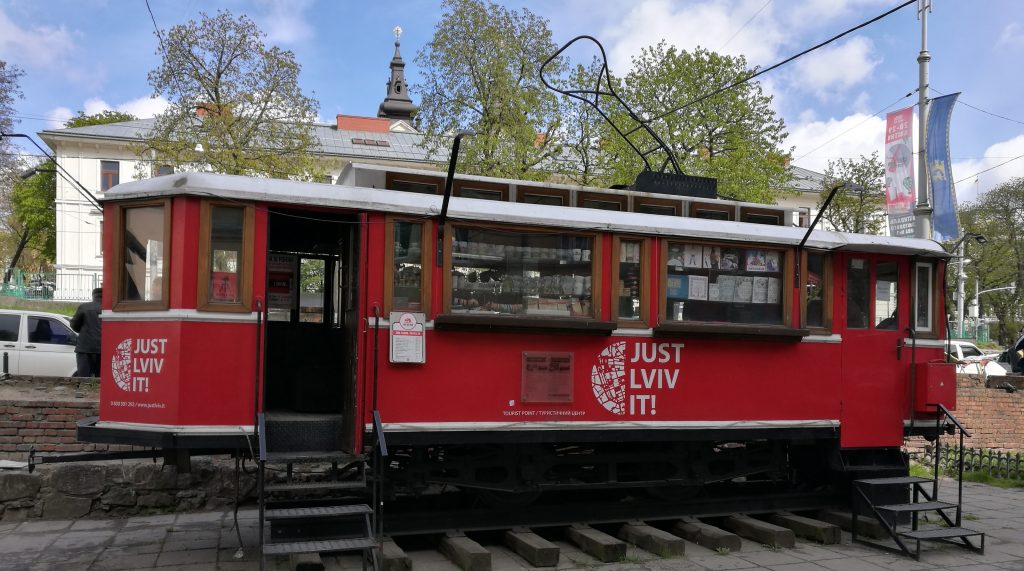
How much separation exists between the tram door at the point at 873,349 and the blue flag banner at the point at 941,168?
8.59 m

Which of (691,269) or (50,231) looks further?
(50,231)

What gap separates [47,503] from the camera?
797 cm

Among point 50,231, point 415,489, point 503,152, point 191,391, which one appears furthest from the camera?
point 50,231

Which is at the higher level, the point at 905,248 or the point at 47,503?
the point at 905,248

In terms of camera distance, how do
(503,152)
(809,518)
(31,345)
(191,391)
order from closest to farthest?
(191,391)
(809,518)
(31,345)
(503,152)

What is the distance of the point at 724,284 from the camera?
26.0 ft

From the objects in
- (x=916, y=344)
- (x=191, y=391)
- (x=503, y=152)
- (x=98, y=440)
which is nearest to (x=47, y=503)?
(x=98, y=440)

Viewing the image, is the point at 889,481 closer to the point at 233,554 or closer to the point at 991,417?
the point at 233,554

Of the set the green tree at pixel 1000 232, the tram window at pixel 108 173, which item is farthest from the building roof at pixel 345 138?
the green tree at pixel 1000 232

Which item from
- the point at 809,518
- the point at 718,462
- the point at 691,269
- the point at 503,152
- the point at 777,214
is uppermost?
the point at 503,152

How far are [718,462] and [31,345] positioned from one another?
11815 millimetres

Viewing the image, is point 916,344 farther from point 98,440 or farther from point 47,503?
point 47,503

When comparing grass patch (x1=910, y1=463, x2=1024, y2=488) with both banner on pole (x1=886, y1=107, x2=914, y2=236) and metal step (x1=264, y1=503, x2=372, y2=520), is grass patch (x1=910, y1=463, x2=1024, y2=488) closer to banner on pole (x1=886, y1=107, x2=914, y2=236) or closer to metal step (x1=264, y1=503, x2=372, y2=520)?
banner on pole (x1=886, y1=107, x2=914, y2=236)

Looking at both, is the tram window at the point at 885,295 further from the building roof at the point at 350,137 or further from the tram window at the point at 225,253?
the building roof at the point at 350,137
